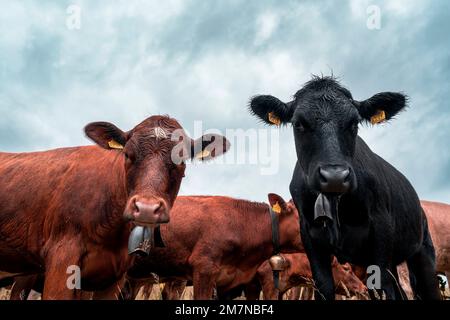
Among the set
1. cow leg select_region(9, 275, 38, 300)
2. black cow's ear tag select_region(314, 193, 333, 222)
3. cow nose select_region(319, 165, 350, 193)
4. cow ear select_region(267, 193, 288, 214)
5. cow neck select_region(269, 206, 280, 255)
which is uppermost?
cow ear select_region(267, 193, 288, 214)

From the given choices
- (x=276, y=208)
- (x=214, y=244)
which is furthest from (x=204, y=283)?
(x=276, y=208)

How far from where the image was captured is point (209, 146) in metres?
6.08

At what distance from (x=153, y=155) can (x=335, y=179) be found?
1698 mm

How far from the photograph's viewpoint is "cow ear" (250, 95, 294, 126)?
6211 millimetres

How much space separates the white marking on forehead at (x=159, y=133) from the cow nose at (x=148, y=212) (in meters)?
0.86

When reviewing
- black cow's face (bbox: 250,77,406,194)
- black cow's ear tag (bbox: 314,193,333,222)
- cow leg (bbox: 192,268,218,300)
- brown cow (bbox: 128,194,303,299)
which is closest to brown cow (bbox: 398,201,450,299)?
brown cow (bbox: 128,194,303,299)

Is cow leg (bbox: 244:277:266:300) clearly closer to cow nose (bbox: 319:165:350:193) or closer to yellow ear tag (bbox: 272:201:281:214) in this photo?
yellow ear tag (bbox: 272:201:281:214)

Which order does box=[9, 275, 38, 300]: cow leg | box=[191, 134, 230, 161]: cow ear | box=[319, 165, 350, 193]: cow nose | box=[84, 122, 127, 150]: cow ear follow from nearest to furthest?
1. box=[319, 165, 350, 193]: cow nose
2. box=[84, 122, 127, 150]: cow ear
3. box=[191, 134, 230, 161]: cow ear
4. box=[9, 275, 38, 300]: cow leg

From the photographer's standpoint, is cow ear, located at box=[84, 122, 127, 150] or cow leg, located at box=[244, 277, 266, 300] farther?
cow leg, located at box=[244, 277, 266, 300]

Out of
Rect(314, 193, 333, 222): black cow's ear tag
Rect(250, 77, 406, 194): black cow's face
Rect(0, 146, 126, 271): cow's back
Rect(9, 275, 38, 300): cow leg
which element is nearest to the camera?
Rect(250, 77, 406, 194): black cow's face

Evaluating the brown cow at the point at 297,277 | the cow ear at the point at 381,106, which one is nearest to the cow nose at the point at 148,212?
the cow ear at the point at 381,106

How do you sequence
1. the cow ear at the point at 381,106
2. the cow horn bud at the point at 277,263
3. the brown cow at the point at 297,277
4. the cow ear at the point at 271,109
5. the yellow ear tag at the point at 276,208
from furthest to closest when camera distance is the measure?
the brown cow at the point at 297,277 < the yellow ear tag at the point at 276,208 < the cow horn bud at the point at 277,263 < the cow ear at the point at 271,109 < the cow ear at the point at 381,106

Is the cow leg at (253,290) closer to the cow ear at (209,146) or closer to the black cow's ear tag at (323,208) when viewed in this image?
the cow ear at (209,146)

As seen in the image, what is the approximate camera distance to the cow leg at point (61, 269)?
520cm
